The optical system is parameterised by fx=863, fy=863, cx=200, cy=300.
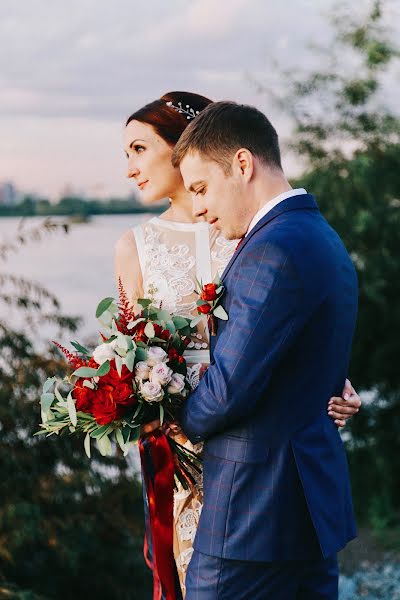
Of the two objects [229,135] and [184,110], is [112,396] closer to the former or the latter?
[229,135]

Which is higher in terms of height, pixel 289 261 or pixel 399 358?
pixel 289 261

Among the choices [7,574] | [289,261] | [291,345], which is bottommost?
[7,574]

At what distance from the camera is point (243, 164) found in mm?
2326

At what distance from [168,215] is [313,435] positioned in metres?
1.16

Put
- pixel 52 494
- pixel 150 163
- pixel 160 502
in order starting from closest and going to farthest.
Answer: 1. pixel 160 502
2. pixel 150 163
3. pixel 52 494

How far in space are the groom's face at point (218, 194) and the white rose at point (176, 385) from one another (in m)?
0.44

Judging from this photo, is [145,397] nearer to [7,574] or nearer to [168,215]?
[168,215]

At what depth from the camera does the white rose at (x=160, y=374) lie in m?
2.39

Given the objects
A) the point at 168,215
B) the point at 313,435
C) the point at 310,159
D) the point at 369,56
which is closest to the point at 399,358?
the point at 310,159

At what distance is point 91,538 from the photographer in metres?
5.29

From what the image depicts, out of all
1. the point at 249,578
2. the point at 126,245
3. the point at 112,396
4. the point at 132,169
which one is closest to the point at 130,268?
the point at 126,245

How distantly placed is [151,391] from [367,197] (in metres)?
5.27

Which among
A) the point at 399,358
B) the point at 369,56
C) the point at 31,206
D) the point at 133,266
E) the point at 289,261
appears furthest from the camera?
the point at 399,358

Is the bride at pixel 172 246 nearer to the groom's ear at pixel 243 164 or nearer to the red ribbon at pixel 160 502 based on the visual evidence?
the red ribbon at pixel 160 502
